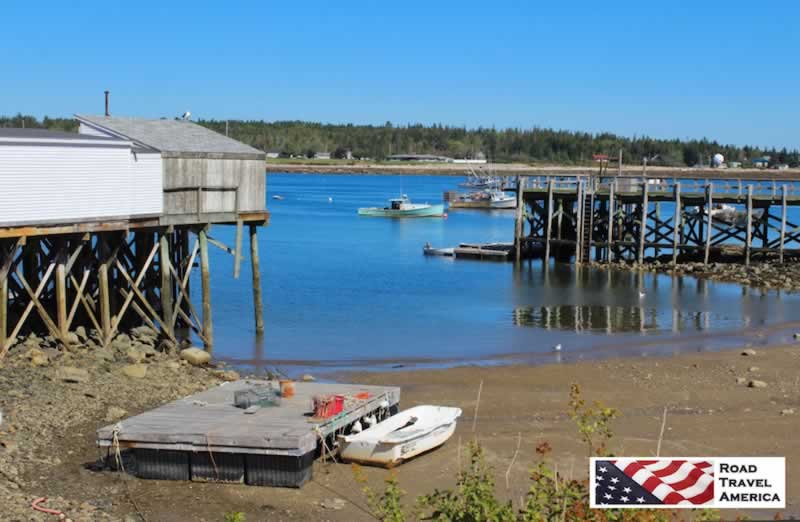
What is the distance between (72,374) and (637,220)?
35.5 metres

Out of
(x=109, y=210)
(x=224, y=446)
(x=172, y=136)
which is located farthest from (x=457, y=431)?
(x=172, y=136)

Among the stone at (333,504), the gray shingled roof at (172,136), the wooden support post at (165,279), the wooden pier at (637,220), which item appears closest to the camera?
the stone at (333,504)

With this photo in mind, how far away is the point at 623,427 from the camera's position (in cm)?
1941

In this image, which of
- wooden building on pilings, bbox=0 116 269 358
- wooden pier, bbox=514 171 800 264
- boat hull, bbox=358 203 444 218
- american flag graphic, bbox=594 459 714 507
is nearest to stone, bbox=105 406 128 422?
wooden building on pilings, bbox=0 116 269 358

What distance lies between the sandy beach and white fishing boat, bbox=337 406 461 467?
214mm

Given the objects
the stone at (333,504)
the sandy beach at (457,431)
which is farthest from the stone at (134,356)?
the stone at (333,504)

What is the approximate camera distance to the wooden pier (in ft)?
157

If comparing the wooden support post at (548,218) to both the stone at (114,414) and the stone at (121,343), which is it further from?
the stone at (114,414)

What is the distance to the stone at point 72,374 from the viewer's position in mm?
19891

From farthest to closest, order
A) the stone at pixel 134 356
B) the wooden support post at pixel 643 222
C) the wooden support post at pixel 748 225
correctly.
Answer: the wooden support post at pixel 643 222 < the wooden support post at pixel 748 225 < the stone at pixel 134 356

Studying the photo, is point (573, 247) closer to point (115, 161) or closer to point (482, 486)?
point (115, 161)

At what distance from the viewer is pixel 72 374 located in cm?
2005

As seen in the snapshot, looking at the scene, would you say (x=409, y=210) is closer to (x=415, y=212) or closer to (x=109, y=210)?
(x=415, y=212)

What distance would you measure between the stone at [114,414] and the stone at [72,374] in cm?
143
